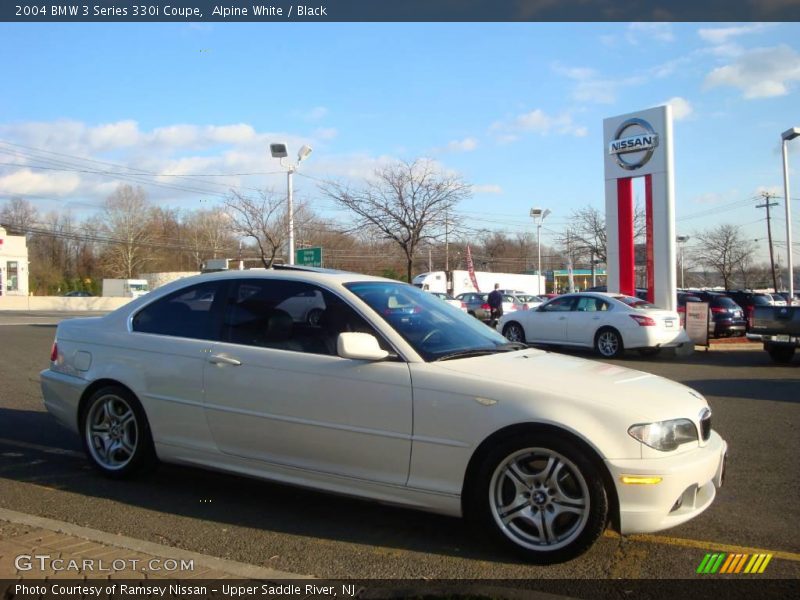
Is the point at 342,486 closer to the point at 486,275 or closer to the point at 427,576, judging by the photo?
the point at 427,576

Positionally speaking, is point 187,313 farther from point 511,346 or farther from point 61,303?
point 61,303

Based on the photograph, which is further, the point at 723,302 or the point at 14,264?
the point at 14,264

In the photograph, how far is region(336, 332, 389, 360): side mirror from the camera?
3984mm

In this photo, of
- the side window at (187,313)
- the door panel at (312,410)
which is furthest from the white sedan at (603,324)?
the door panel at (312,410)

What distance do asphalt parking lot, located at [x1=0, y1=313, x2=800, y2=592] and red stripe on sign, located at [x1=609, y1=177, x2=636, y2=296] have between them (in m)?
14.5

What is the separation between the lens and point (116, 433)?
16.9 ft

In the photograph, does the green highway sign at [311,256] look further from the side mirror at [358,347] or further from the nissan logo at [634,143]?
the side mirror at [358,347]

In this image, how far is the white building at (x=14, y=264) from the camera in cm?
6319

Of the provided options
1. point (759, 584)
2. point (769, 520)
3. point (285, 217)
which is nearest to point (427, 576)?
point (759, 584)

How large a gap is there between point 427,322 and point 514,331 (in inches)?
494

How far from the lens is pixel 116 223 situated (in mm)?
68062

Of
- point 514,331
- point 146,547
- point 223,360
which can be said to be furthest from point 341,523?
point 514,331

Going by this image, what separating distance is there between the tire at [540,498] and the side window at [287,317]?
1.08 meters

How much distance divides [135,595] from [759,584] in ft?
10.2
